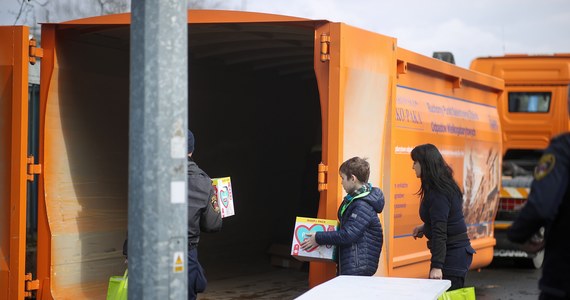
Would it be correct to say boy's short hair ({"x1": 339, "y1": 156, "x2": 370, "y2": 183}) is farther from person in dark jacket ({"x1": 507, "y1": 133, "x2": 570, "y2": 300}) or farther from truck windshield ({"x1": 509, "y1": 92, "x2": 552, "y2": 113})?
truck windshield ({"x1": 509, "y1": 92, "x2": 552, "y2": 113})

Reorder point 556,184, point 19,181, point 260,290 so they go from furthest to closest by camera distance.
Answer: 1. point 260,290
2. point 19,181
3. point 556,184

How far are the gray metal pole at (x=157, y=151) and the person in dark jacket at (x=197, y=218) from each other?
6.68 ft

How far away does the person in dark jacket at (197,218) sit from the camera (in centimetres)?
589

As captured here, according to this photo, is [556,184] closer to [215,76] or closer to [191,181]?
[191,181]

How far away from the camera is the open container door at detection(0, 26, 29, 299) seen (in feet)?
22.4

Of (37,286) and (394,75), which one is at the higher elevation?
(394,75)

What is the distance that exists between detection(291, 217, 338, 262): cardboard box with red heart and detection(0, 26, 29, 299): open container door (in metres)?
2.07

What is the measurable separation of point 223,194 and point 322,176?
760mm

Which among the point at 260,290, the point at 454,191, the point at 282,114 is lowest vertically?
the point at 260,290

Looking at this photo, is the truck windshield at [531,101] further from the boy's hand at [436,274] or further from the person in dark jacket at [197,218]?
the person in dark jacket at [197,218]

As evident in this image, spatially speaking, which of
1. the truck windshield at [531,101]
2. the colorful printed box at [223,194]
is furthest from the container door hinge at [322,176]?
the truck windshield at [531,101]

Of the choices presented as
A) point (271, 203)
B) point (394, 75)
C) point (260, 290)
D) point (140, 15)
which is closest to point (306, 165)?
point (271, 203)

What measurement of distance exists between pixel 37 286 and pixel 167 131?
12.8ft

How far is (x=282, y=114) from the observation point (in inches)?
470
